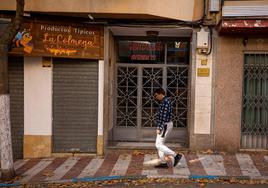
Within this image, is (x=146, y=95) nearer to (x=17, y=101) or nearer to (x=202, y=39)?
(x=202, y=39)

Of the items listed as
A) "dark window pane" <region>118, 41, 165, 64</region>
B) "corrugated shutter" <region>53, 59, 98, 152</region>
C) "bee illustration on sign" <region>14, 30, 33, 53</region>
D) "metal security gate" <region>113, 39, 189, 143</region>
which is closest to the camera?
"bee illustration on sign" <region>14, 30, 33, 53</region>

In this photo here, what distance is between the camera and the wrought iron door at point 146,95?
11.7m

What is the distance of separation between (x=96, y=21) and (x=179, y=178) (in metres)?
4.92

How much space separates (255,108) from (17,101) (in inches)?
267

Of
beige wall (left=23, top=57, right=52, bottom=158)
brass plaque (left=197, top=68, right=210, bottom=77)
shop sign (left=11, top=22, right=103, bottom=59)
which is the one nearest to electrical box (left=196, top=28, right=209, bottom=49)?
brass plaque (left=197, top=68, right=210, bottom=77)

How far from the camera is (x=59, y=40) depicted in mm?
10250

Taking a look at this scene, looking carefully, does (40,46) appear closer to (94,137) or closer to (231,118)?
(94,137)

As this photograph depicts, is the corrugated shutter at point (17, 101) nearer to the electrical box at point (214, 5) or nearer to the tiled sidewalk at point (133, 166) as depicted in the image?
the tiled sidewalk at point (133, 166)

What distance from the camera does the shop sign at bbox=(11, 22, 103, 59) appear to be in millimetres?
10043

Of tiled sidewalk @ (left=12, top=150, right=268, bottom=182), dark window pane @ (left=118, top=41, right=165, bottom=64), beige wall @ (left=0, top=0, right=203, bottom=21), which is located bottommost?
tiled sidewalk @ (left=12, top=150, right=268, bottom=182)

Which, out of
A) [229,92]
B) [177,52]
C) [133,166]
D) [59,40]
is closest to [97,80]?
[59,40]

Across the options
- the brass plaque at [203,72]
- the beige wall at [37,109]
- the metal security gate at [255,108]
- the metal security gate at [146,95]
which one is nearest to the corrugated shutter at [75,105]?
the beige wall at [37,109]

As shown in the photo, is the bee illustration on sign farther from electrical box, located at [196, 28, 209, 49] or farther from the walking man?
electrical box, located at [196, 28, 209, 49]

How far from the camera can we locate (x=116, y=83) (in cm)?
1174
